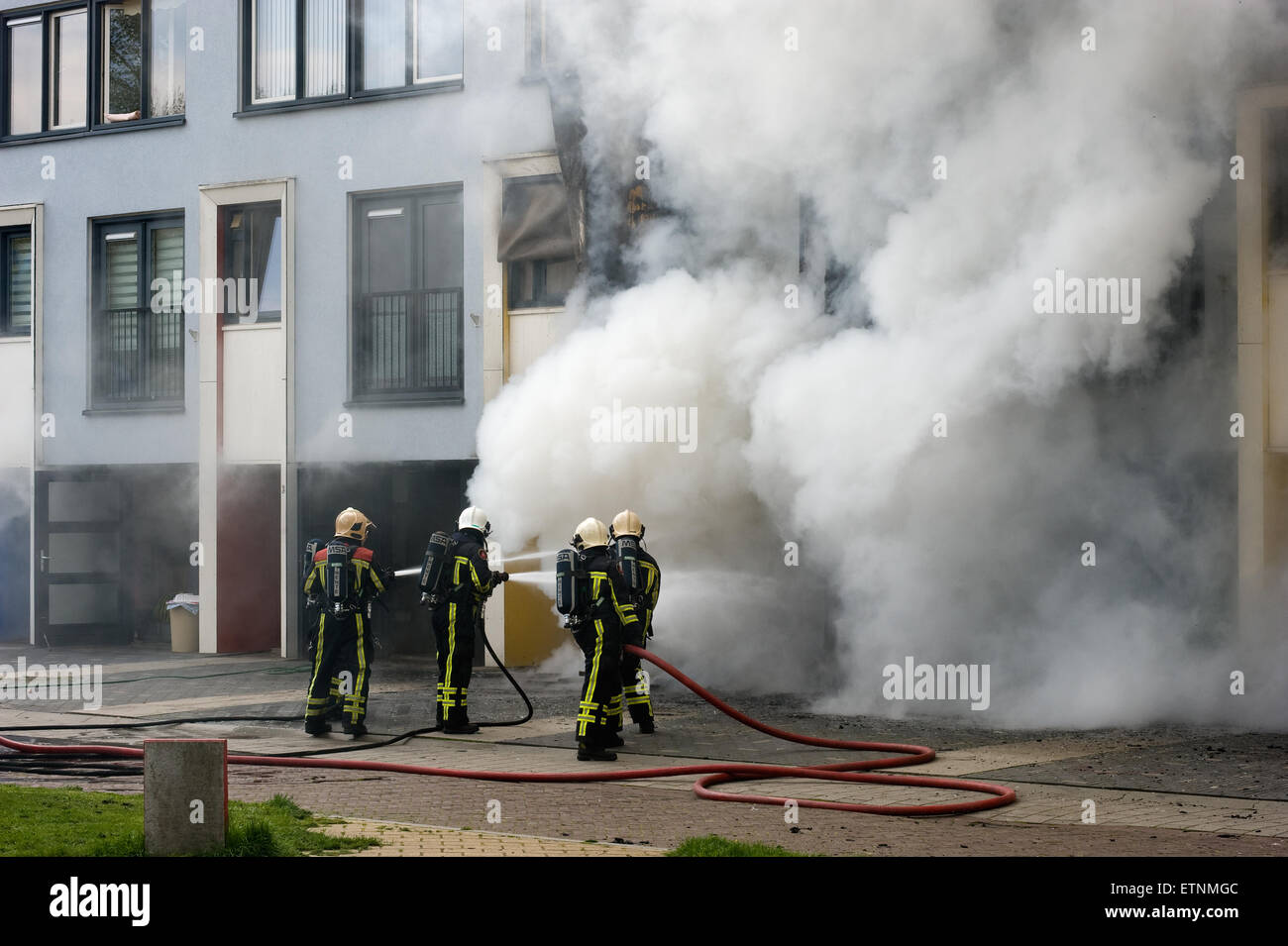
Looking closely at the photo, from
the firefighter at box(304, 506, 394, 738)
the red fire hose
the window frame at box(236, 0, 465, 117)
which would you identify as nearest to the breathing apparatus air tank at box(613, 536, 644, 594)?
the red fire hose

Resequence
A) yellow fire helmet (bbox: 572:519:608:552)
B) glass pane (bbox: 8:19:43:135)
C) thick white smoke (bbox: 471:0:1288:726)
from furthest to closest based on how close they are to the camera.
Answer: glass pane (bbox: 8:19:43:135) → thick white smoke (bbox: 471:0:1288:726) → yellow fire helmet (bbox: 572:519:608:552)

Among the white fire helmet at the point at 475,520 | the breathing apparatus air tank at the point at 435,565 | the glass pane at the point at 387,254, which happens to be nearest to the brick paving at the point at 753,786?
the breathing apparatus air tank at the point at 435,565

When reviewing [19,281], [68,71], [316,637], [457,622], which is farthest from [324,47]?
[457,622]

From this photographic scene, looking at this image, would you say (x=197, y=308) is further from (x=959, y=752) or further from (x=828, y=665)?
(x=959, y=752)

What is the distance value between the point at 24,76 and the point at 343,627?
42.0 ft

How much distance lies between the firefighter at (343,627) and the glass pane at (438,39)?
7733 mm

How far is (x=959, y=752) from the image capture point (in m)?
10.2

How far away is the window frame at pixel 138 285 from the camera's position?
756 inches

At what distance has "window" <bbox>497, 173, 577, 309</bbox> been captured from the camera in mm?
16312

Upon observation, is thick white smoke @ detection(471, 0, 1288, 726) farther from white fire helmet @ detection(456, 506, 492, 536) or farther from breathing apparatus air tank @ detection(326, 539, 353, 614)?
breathing apparatus air tank @ detection(326, 539, 353, 614)

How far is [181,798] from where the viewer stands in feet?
20.8

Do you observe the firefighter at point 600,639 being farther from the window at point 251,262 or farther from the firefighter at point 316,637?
the window at point 251,262

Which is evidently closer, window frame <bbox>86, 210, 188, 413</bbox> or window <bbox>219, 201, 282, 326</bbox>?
window <bbox>219, 201, 282, 326</bbox>

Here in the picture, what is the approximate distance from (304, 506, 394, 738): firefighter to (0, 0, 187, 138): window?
389 inches
